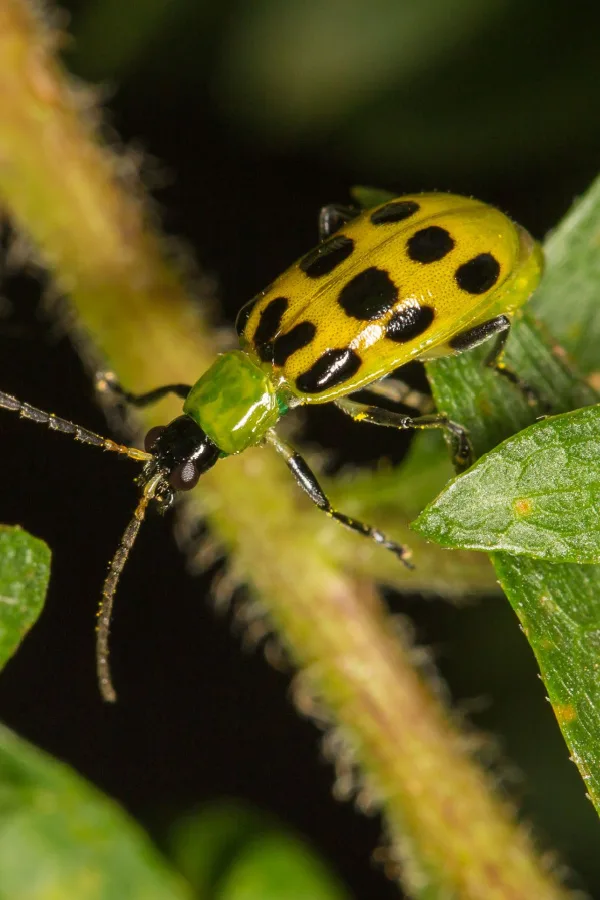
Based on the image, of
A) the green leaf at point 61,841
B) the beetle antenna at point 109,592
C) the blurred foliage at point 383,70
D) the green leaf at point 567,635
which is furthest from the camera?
the blurred foliage at point 383,70

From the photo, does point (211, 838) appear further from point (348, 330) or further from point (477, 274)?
point (477, 274)

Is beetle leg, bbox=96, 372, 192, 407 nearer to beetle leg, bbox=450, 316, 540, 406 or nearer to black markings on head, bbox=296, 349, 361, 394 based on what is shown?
black markings on head, bbox=296, 349, 361, 394

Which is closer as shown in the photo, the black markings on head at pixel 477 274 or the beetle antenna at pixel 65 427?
the black markings on head at pixel 477 274

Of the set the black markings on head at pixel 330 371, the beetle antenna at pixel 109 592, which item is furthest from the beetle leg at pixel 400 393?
the beetle antenna at pixel 109 592

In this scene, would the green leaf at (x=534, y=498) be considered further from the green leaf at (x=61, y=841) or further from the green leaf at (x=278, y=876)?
the green leaf at (x=278, y=876)

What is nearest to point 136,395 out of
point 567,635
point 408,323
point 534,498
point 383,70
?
point 408,323

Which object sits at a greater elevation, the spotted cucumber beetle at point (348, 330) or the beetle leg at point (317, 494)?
the spotted cucumber beetle at point (348, 330)

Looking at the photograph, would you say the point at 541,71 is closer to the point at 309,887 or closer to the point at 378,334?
the point at 378,334

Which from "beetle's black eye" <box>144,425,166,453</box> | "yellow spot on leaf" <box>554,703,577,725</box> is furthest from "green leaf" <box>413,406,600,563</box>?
"beetle's black eye" <box>144,425,166,453</box>
